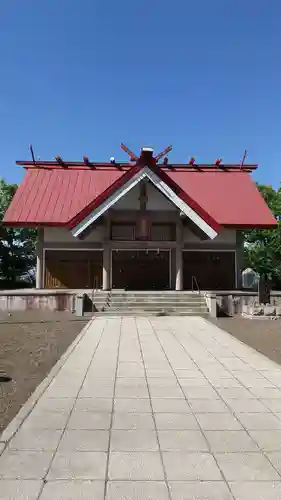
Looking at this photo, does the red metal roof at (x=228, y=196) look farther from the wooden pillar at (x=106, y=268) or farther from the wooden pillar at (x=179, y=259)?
the wooden pillar at (x=106, y=268)

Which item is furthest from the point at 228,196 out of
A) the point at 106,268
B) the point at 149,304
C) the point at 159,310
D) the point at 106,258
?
the point at 159,310

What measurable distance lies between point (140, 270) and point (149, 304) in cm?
441

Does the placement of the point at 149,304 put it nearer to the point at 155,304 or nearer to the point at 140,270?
the point at 155,304

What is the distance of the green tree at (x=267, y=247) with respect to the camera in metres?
29.0

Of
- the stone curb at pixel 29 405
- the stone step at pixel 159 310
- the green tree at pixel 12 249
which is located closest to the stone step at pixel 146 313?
the stone step at pixel 159 310

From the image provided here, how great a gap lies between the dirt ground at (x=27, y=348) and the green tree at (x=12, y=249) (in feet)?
48.2

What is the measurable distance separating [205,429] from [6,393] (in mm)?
3125

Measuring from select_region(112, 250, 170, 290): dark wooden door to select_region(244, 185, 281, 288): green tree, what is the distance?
12232 mm

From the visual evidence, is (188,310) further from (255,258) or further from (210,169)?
(255,258)

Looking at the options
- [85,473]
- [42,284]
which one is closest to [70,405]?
[85,473]

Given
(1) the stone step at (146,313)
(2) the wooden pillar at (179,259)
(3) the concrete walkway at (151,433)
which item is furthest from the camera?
(2) the wooden pillar at (179,259)

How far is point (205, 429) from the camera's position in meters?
4.30

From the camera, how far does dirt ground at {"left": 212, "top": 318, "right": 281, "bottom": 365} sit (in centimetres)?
872

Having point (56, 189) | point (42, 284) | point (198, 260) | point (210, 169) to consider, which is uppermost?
point (210, 169)
